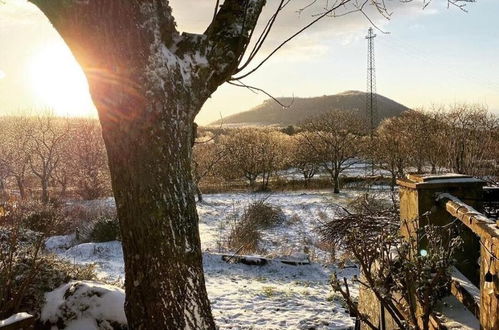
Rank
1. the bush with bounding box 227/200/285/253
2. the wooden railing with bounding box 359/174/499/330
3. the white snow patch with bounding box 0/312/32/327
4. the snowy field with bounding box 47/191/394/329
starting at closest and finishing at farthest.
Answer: the wooden railing with bounding box 359/174/499/330 < the white snow patch with bounding box 0/312/32/327 < the snowy field with bounding box 47/191/394/329 < the bush with bounding box 227/200/285/253

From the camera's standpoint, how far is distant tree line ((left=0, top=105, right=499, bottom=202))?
2464 centimetres

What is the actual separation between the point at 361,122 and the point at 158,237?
31953 mm

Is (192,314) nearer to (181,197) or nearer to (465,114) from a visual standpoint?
(181,197)

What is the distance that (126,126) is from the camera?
2.57 metres

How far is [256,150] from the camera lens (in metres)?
33.9

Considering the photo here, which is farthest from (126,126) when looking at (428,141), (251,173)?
(251,173)

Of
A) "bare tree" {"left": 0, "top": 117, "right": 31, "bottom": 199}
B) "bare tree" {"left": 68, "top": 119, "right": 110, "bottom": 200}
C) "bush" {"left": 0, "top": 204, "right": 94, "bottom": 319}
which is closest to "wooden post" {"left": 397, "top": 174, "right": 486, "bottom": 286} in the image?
"bush" {"left": 0, "top": 204, "right": 94, "bottom": 319}

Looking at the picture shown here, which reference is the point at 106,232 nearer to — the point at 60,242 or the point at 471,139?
the point at 60,242

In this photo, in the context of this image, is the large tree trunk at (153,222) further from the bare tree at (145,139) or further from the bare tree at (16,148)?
the bare tree at (16,148)

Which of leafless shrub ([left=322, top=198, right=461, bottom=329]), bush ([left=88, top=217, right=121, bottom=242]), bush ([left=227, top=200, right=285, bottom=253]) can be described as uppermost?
leafless shrub ([left=322, top=198, right=461, bottom=329])

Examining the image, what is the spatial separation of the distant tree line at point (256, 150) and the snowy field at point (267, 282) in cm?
773

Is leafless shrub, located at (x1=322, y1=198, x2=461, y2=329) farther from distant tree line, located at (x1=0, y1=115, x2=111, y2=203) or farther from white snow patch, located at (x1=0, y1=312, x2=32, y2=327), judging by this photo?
distant tree line, located at (x1=0, y1=115, x2=111, y2=203)

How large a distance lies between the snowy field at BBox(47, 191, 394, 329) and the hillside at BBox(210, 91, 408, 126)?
8258 cm

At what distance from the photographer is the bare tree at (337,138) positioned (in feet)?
102
